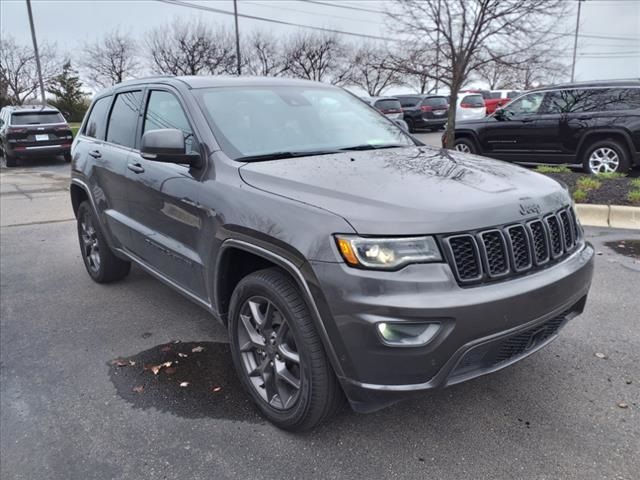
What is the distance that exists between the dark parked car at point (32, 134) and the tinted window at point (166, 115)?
13.9 m

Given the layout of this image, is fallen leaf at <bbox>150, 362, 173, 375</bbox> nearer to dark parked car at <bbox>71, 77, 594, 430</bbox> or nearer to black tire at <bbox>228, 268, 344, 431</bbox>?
dark parked car at <bbox>71, 77, 594, 430</bbox>

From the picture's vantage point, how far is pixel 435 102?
23672 millimetres

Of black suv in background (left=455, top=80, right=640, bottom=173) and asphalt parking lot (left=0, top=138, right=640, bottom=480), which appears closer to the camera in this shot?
asphalt parking lot (left=0, top=138, right=640, bottom=480)

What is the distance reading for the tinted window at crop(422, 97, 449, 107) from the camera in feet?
77.4

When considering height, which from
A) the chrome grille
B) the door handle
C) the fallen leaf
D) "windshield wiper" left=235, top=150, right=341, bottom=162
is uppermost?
"windshield wiper" left=235, top=150, right=341, bottom=162

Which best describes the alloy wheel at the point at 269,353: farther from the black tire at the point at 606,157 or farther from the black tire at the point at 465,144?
the black tire at the point at 465,144

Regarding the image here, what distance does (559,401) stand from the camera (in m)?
2.96

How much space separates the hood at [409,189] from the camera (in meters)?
2.27

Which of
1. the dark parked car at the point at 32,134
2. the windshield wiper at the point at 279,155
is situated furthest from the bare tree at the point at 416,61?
the dark parked car at the point at 32,134

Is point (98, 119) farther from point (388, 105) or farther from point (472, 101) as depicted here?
point (472, 101)

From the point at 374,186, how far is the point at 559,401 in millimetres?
1622

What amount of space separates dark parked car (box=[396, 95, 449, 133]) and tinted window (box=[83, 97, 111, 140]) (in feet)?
65.1

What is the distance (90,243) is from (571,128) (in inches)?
319

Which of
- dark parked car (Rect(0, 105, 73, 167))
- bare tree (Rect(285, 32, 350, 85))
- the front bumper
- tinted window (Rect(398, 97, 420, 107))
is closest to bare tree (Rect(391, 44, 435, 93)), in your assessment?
the front bumper
